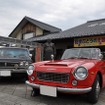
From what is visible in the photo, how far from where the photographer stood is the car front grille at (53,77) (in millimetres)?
3728

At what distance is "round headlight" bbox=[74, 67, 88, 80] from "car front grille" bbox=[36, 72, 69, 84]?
0.20 m

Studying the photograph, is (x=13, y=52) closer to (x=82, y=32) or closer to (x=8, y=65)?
(x=8, y=65)

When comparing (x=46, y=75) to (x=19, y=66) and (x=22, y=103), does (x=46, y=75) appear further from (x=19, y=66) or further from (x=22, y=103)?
(x=19, y=66)

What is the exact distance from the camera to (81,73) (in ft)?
12.0

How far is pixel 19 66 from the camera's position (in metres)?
6.30

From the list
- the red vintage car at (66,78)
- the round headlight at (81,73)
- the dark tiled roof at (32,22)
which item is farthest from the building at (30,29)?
the round headlight at (81,73)

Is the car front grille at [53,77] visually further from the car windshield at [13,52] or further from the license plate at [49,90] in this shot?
the car windshield at [13,52]

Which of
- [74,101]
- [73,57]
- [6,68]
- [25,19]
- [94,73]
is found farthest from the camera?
[25,19]

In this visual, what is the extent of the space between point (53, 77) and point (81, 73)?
2.12 feet

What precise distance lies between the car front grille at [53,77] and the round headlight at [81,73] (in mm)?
199

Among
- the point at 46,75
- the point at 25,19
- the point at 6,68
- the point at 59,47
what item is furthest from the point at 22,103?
the point at 25,19

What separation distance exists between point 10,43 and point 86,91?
6.82 meters

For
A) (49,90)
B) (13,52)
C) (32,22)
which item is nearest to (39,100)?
(49,90)

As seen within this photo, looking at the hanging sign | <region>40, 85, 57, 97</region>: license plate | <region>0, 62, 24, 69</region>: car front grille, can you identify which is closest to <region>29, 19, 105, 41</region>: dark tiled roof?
the hanging sign
